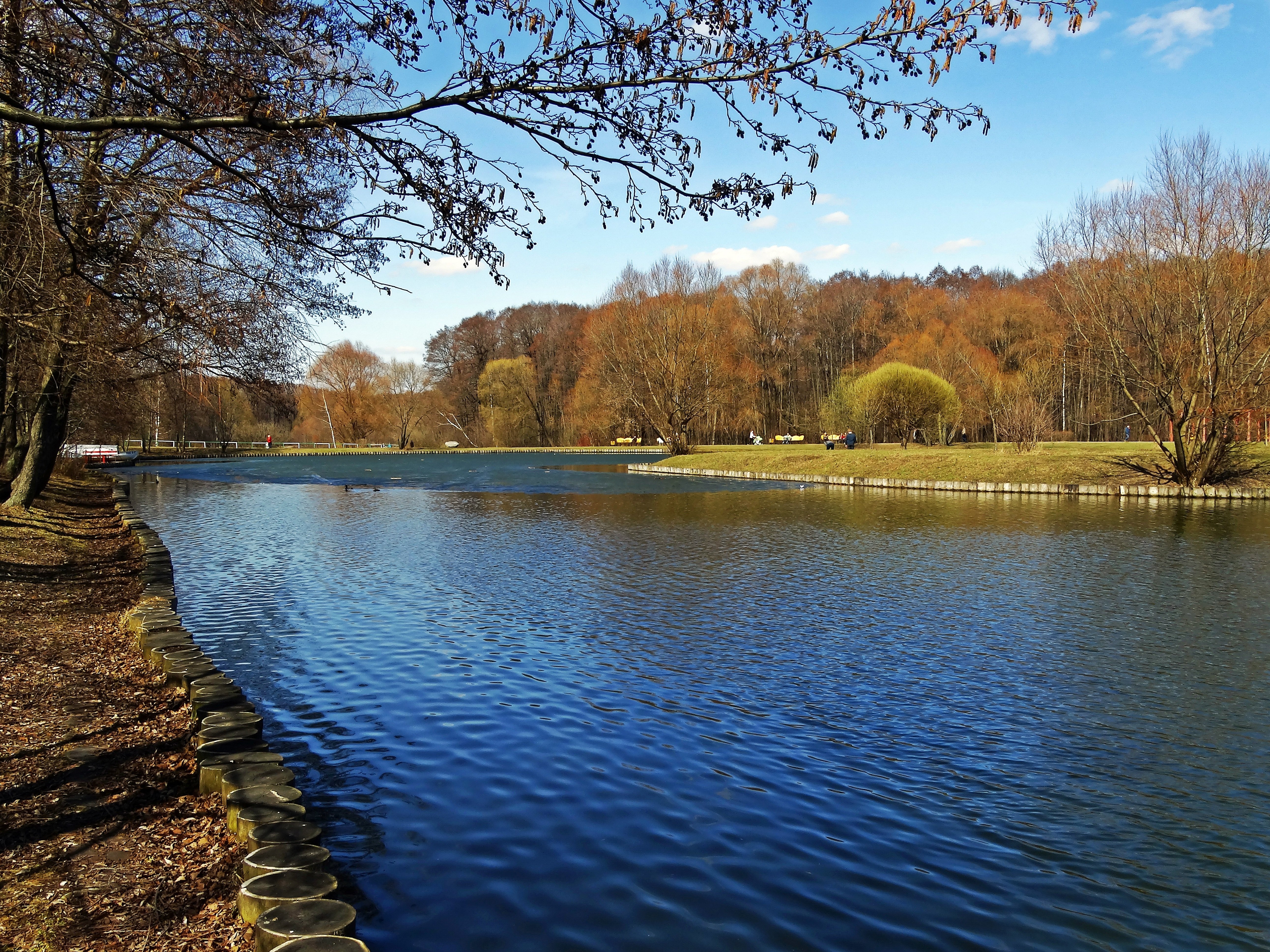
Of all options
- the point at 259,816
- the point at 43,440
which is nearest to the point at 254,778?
the point at 259,816

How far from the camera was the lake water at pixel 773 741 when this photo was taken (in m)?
4.93

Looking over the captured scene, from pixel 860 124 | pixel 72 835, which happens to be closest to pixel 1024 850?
pixel 860 124

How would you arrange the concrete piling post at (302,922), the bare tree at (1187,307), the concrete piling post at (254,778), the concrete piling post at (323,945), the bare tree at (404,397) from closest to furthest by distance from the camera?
the concrete piling post at (323,945) < the concrete piling post at (302,922) < the concrete piling post at (254,778) < the bare tree at (1187,307) < the bare tree at (404,397)

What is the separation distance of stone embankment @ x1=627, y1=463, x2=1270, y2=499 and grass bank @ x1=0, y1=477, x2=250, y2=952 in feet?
105

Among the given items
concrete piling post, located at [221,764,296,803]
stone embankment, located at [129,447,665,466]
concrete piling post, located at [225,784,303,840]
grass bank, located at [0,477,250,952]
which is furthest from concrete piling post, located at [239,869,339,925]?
stone embankment, located at [129,447,665,466]

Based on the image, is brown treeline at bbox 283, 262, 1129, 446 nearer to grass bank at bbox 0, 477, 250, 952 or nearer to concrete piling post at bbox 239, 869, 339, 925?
grass bank at bbox 0, 477, 250, 952

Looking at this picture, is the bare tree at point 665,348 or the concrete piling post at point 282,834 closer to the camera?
the concrete piling post at point 282,834

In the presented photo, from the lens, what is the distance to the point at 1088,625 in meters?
11.5

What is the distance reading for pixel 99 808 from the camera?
212 inches

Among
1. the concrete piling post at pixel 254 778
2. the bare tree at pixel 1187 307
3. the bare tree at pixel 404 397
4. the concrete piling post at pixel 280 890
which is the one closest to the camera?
the concrete piling post at pixel 280 890

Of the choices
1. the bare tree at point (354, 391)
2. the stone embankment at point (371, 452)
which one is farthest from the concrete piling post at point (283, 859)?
the bare tree at point (354, 391)

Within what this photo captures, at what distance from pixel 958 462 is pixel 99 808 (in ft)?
127

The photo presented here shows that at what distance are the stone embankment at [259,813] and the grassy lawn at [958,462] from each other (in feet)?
110

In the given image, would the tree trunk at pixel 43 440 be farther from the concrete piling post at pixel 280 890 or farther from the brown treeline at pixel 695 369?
the concrete piling post at pixel 280 890
